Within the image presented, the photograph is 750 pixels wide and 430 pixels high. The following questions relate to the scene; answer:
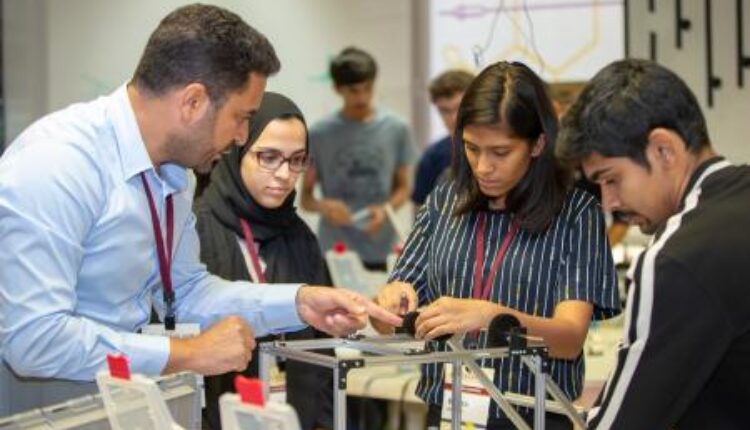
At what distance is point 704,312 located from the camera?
1.61m

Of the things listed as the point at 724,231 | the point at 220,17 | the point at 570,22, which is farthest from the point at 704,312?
the point at 570,22

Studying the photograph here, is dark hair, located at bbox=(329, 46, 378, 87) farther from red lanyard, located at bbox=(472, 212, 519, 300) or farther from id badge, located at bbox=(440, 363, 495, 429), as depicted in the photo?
id badge, located at bbox=(440, 363, 495, 429)

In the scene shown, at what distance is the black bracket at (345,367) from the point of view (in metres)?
1.61

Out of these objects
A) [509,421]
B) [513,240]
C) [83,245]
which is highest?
[83,245]

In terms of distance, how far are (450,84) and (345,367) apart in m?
3.07

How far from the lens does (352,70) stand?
16.3 ft

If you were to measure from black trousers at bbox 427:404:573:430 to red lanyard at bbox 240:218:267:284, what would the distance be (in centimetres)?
52

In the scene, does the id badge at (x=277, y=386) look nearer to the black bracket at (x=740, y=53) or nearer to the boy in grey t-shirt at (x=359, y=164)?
the black bracket at (x=740, y=53)

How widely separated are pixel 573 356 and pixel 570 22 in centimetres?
359

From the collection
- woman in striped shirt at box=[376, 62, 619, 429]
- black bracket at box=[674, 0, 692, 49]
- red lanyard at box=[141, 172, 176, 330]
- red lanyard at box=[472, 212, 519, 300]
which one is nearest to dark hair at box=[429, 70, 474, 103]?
black bracket at box=[674, 0, 692, 49]

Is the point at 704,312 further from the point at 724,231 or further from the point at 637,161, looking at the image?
the point at 637,161

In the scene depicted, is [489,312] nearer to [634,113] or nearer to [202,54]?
[634,113]

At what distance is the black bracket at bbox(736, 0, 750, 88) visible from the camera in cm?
326

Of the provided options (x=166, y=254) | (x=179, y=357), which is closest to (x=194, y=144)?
(x=166, y=254)
